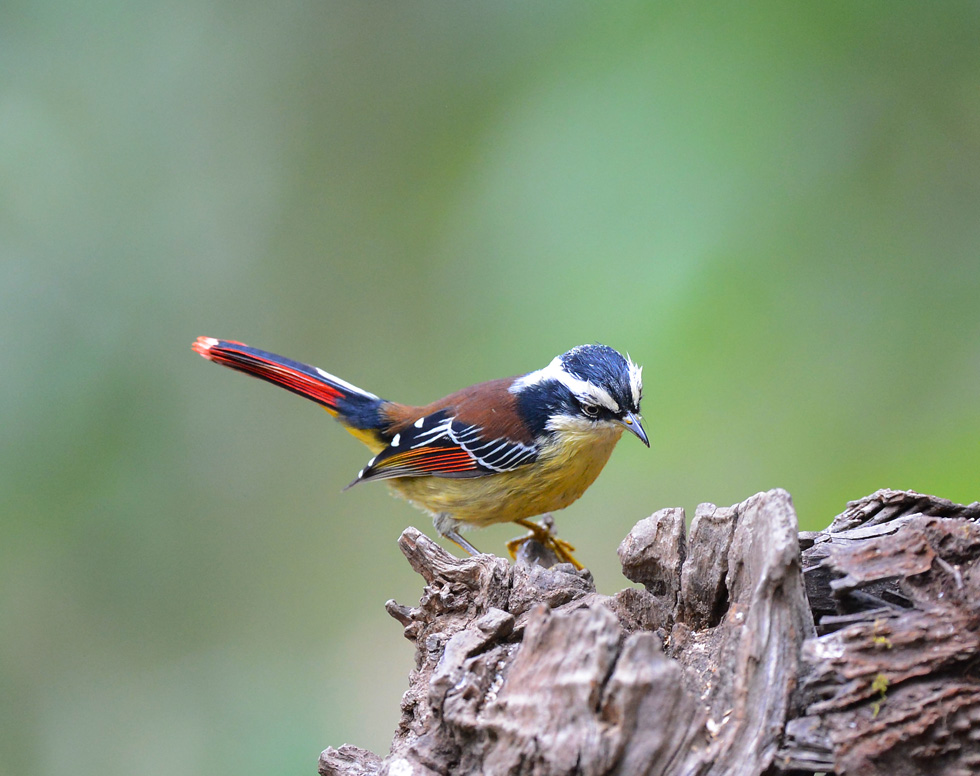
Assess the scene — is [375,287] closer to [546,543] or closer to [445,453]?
[445,453]

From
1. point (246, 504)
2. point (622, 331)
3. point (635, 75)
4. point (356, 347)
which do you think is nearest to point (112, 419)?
point (246, 504)

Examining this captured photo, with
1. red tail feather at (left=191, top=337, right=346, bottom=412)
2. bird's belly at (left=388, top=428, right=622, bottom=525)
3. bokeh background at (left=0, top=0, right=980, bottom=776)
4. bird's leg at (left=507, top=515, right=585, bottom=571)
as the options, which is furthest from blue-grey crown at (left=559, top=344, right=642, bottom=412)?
red tail feather at (left=191, top=337, right=346, bottom=412)

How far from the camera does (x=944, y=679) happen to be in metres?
1.85

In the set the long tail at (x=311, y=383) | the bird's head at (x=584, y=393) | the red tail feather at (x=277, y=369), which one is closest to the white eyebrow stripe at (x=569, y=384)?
the bird's head at (x=584, y=393)

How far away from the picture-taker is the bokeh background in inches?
136

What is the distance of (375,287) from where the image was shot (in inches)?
217

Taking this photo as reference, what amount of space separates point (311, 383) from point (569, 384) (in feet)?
5.08

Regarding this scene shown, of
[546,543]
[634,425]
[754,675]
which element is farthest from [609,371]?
[754,675]

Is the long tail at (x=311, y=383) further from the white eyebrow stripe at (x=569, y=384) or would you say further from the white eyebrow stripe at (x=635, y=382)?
the white eyebrow stripe at (x=635, y=382)

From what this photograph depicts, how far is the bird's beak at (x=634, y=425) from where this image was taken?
384 centimetres

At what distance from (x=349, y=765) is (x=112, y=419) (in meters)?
2.81

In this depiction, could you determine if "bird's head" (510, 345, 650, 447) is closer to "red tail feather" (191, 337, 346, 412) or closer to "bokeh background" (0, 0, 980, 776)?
"bokeh background" (0, 0, 980, 776)

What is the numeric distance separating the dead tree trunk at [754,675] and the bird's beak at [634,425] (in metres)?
1.56

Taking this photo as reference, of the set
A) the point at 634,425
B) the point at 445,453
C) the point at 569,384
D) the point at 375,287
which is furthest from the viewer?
the point at 375,287
